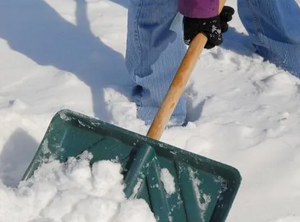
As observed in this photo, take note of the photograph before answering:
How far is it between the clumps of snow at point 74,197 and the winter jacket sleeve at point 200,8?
21.6 inches

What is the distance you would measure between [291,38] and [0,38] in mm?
1304

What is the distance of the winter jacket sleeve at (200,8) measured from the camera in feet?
6.54

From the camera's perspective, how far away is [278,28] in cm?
279

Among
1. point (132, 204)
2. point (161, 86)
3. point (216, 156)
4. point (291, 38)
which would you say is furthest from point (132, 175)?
point (291, 38)

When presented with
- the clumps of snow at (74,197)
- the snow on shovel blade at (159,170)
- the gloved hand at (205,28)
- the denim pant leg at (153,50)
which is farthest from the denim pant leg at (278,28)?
the clumps of snow at (74,197)

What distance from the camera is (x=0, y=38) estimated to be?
2.89 meters

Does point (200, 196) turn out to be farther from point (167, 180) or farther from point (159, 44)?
point (159, 44)

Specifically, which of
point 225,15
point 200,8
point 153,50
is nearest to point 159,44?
point 153,50

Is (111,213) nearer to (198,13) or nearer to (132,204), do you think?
(132,204)

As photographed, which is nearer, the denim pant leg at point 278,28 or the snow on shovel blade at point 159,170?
the snow on shovel blade at point 159,170

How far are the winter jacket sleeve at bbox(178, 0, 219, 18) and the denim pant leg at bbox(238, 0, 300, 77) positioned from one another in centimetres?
80

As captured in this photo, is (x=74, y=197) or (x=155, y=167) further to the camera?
(x=155, y=167)

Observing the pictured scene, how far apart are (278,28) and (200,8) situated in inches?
34.8

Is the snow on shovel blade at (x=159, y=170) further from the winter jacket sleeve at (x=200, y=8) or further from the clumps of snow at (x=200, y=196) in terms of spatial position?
the winter jacket sleeve at (x=200, y=8)
